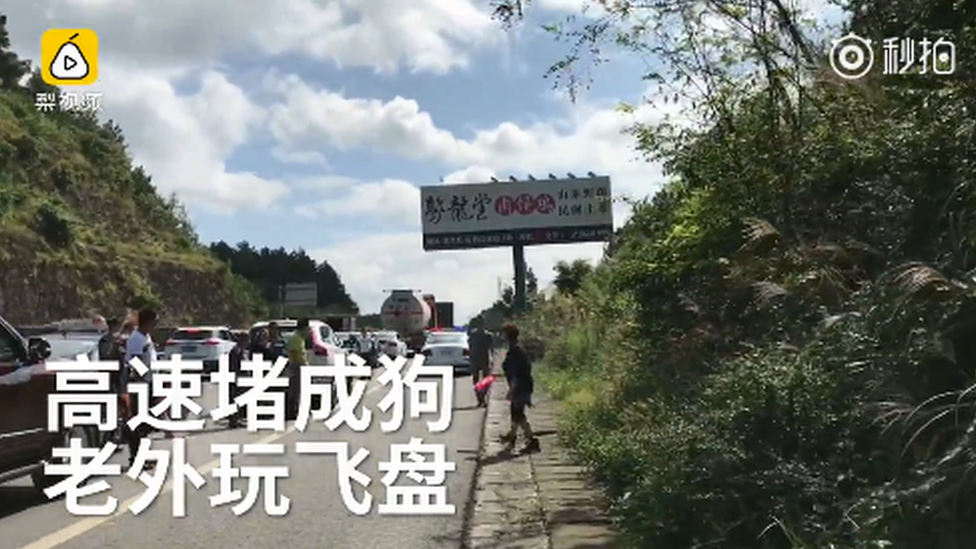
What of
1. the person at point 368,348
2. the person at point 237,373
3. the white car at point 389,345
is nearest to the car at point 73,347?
the person at point 237,373

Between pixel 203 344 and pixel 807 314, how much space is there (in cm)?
2654

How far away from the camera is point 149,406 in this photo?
13664mm

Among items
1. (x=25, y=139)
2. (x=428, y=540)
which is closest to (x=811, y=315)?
(x=428, y=540)

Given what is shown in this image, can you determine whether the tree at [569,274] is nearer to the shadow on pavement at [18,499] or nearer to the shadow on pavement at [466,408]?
the shadow on pavement at [466,408]

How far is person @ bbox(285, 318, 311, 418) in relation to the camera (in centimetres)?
1962

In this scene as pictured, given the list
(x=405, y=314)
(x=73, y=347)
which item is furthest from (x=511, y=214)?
(x=73, y=347)

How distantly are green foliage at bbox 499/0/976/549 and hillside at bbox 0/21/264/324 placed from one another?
38.1 metres

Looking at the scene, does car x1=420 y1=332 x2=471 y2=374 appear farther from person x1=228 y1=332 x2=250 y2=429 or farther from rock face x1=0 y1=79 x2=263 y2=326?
rock face x1=0 y1=79 x2=263 y2=326

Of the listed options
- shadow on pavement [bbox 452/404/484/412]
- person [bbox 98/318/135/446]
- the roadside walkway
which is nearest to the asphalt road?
the roadside walkway

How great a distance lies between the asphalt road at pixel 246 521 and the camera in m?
9.79

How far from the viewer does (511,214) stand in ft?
211

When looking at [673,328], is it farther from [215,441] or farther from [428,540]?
[215,441]

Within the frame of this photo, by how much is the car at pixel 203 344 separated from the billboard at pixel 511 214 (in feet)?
94.7

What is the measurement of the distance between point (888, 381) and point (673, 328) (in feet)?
24.6
